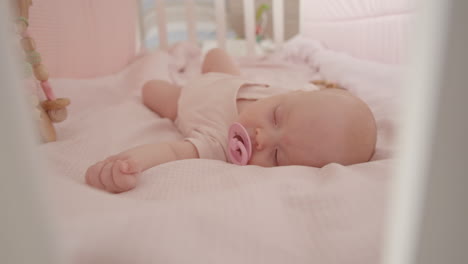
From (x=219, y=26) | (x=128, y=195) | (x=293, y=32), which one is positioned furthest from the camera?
(x=293, y=32)

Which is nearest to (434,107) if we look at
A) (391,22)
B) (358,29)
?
(391,22)

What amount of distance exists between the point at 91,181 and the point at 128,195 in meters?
0.09

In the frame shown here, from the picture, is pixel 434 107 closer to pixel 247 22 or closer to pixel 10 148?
pixel 10 148

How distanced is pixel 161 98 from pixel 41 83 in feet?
1.44

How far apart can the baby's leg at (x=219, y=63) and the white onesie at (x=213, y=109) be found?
0.70 feet

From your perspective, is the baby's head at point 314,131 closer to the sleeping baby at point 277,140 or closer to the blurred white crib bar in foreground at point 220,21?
the sleeping baby at point 277,140

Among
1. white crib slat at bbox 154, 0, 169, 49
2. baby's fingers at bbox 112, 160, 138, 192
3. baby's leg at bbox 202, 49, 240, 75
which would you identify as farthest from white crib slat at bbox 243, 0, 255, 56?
baby's fingers at bbox 112, 160, 138, 192

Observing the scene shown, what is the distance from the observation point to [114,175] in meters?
0.54

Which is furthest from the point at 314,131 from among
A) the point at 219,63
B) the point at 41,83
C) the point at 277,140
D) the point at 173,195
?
the point at 219,63

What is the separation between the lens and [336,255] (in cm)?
39

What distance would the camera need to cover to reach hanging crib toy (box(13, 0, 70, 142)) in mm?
636

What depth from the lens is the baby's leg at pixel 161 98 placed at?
3.65ft

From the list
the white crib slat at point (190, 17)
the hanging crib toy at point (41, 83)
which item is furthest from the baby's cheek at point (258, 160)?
the white crib slat at point (190, 17)

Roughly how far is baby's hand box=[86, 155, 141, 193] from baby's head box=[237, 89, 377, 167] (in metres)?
0.26
